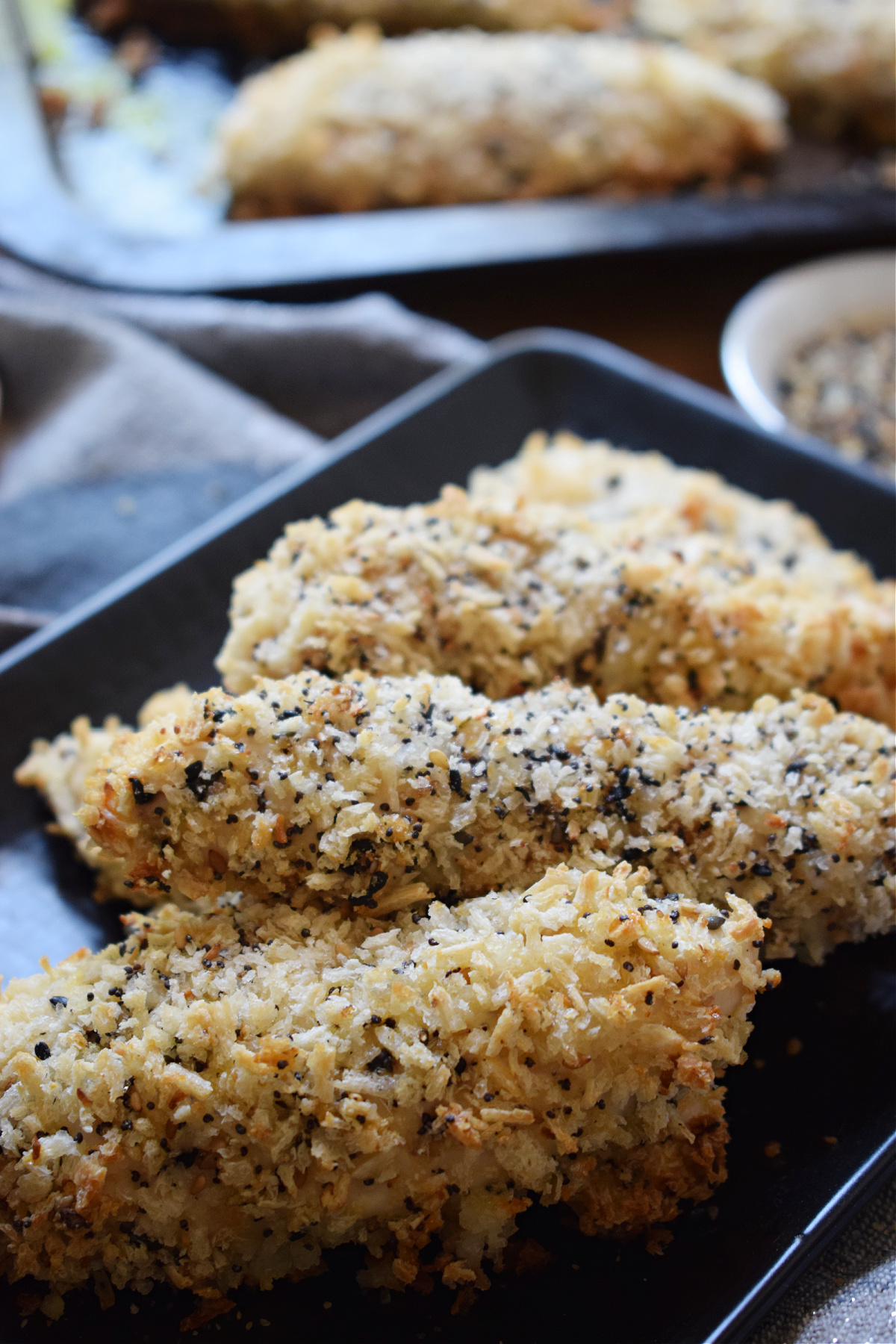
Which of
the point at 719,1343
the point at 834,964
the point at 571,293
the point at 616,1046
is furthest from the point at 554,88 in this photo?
the point at 719,1343

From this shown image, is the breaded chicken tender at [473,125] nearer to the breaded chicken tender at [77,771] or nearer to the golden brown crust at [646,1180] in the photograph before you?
the breaded chicken tender at [77,771]

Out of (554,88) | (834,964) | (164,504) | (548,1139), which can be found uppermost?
(554,88)

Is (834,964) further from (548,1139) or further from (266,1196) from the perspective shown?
(266,1196)

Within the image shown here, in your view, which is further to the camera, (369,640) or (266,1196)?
(369,640)

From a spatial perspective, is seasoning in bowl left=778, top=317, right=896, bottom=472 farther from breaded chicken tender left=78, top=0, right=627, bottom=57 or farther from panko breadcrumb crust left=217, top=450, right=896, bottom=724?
breaded chicken tender left=78, top=0, right=627, bottom=57

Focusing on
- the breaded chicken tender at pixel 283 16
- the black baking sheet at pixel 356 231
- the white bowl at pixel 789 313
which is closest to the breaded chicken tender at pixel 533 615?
the white bowl at pixel 789 313

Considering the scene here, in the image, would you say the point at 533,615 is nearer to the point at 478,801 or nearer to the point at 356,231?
the point at 478,801
